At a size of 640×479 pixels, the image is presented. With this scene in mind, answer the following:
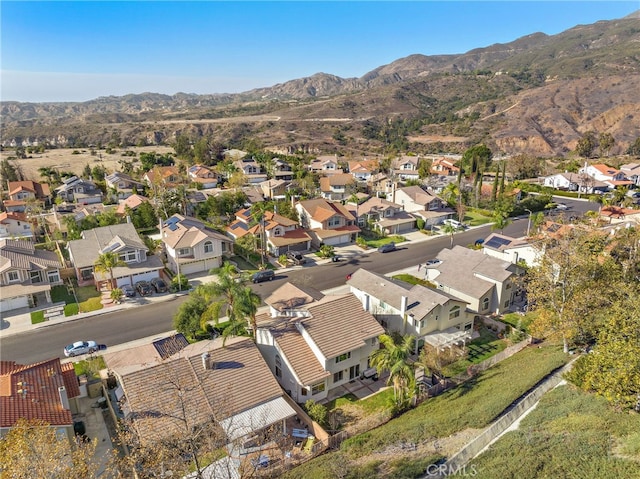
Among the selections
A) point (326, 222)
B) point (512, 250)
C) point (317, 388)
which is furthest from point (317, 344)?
point (326, 222)

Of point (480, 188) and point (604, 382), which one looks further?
point (480, 188)

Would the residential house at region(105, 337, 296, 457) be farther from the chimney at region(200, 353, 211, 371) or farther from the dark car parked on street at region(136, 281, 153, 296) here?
the dark car parked on street at region(136, 281, 153, 296)

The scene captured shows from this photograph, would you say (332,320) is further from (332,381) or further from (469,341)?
(469,341)

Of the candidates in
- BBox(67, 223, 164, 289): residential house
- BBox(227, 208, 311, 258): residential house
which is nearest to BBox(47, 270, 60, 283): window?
BBox(67, 223, 164, 289): residential house

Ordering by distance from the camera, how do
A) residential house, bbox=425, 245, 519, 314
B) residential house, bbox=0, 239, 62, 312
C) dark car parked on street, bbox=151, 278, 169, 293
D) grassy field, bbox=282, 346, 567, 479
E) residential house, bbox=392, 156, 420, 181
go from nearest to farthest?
grassy field, bbox=282, 346, 567, 479
residential house, bbox=425, 245, 519, 314
residential house, bbox=0, 239, 62, 312
dark car parked on street, bbox=151, 278, 169, 293
residential house, bbox=392, 156, 420, 181

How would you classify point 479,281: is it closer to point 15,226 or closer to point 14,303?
point 14,303

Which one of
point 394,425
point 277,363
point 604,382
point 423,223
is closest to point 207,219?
point 423,223

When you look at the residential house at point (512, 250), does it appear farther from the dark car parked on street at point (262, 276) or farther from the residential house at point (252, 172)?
the residential house at point (252, 172)
